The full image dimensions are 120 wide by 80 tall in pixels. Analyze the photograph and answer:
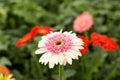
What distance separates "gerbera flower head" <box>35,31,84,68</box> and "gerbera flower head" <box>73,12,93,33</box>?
0.83 m

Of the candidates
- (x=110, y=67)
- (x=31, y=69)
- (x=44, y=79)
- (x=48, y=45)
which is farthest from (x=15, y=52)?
(x=48, y=45)

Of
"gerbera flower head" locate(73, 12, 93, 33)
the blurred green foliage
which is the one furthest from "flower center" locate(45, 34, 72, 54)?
"gerbera flower head" locate(73, 12, 93, 33)

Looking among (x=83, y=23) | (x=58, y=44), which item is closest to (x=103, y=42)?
(x=83, y=23)

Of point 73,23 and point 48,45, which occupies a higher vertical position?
point 73,23

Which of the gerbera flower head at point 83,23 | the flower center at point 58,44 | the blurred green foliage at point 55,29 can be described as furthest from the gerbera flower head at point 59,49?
the gerbera flower head at point 83,23

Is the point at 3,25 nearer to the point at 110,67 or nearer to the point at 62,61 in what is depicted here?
the point at 110,67

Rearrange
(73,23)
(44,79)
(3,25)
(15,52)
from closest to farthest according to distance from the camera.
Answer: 1. (44,79)
2. (15,52)
3. (73,23)
4. (3,25)

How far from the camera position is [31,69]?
182 cm

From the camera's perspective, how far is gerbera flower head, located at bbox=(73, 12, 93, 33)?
6.48 ft

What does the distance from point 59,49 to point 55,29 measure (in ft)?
3.01

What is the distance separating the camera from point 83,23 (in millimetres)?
2012

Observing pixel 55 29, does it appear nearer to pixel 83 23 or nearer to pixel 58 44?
pixel 83 23

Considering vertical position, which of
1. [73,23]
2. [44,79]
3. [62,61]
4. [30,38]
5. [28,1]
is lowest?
[62,61]

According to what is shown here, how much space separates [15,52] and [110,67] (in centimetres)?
51
